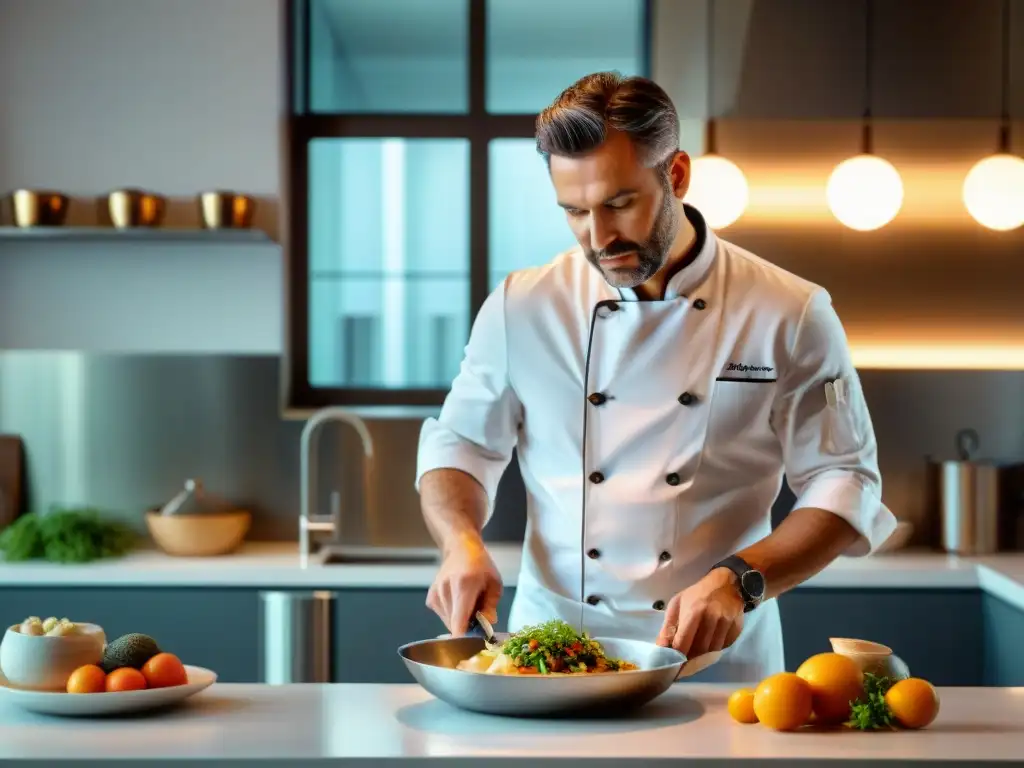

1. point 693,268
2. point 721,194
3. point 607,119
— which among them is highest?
point 721,194

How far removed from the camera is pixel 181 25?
3971mm

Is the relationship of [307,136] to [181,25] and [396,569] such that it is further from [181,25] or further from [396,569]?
[396,569]

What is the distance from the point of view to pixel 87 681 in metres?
1.66

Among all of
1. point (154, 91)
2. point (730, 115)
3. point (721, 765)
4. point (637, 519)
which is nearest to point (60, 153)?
point (154, 91)

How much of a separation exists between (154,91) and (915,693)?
3.11 m

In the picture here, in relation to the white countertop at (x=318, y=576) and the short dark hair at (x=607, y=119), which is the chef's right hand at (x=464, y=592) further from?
the white countertop at (x=318, y=576)

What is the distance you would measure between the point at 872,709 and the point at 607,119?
938 mm

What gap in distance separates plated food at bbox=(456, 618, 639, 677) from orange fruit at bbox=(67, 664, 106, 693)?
460mm

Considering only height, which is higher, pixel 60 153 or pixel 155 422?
pixel 60 153

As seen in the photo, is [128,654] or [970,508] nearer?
[128,654]

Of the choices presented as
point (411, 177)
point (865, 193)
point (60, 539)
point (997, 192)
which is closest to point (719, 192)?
point (865, 193)

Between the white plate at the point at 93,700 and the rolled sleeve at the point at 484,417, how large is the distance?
2.49 feet

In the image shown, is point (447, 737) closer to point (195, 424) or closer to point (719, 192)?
point (719, 192)

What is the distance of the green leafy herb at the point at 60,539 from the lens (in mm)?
3520
